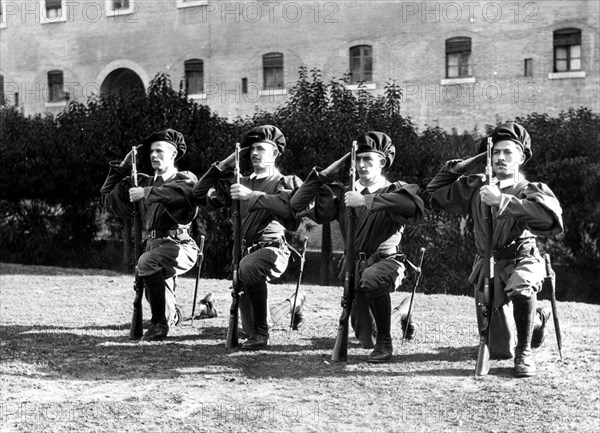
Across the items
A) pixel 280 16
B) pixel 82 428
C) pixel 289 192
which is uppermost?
pixel 280 16

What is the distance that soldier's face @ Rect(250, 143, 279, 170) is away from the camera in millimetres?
9219

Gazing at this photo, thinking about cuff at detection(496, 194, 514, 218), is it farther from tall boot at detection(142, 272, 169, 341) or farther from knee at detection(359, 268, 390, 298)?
tall boot at detection(142, 272, 169, 341)

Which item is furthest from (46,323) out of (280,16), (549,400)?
(280,16)

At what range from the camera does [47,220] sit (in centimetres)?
2192

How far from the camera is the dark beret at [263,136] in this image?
920 cm

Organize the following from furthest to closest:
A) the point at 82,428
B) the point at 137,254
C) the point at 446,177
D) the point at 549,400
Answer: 1. the point at 137,254
2. the point at 446,177
3. the point at 549,400
4. the point at 82,428

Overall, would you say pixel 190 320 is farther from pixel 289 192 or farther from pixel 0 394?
pixel 0 394

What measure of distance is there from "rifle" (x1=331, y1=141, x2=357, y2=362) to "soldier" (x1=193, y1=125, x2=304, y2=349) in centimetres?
70

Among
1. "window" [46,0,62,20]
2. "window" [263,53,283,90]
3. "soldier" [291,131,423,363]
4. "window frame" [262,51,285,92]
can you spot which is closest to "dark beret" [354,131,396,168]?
"soldier" [291,131,423,363]

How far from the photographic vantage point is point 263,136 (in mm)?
9195

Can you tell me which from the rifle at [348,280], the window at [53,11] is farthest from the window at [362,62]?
the rifle at [348,280]

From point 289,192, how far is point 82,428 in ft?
11.1

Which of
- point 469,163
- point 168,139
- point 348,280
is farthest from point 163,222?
point 469,163

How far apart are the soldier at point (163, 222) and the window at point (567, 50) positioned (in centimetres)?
2145
